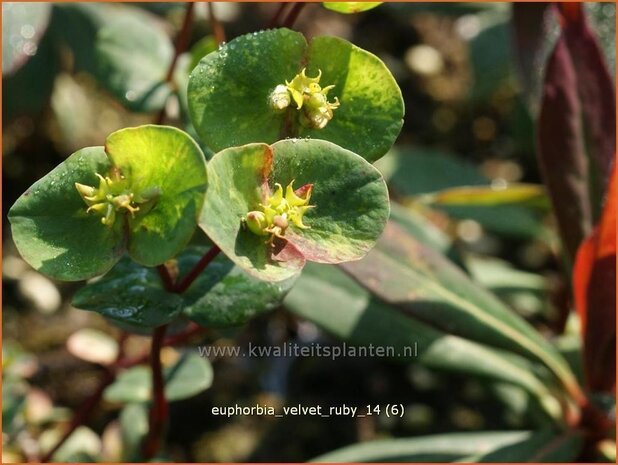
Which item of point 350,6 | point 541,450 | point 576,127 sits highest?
point 350,6

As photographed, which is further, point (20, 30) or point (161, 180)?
point (20, 30)

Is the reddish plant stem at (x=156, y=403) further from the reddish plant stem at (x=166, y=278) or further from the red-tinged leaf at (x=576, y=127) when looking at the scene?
the red-tinged leaf at (x=576, y=127)

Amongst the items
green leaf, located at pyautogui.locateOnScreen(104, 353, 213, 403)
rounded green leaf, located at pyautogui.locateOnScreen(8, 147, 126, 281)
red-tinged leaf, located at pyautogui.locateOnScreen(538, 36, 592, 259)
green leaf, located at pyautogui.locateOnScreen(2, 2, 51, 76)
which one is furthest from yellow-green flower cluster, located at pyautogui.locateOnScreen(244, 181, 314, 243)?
green leaf, located at pyautogui.locateOnScreen(2, 2, 51, 76)

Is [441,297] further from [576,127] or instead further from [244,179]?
[244,179]

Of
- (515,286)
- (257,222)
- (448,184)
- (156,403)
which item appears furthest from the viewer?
(448,184)

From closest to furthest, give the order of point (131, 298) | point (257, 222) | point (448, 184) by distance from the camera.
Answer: point (257, 222) → point (131, 298) → point (448, 184)

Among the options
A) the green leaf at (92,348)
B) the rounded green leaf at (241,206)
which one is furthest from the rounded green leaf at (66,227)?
the green leaf at (92,348)

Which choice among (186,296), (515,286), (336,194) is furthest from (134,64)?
(515,286)
